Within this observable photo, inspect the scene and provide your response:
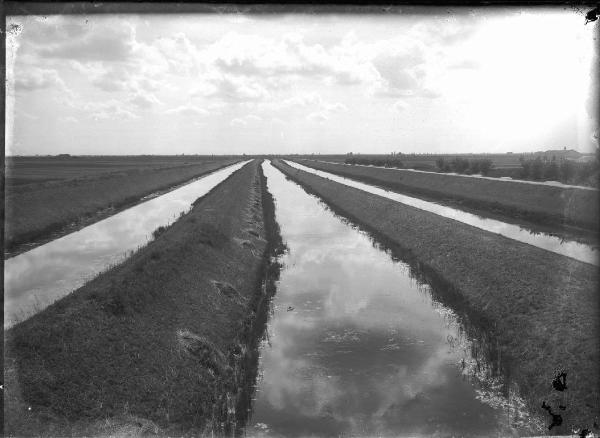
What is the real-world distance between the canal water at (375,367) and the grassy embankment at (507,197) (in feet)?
23.6

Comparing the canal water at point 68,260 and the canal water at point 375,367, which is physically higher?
the canal water at point 68,260

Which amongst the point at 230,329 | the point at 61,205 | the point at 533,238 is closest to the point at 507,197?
the point at 533,238

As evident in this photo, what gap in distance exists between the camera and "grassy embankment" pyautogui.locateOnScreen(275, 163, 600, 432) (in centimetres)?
773

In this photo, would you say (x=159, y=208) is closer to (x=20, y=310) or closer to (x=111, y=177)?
(x=111, y=177)

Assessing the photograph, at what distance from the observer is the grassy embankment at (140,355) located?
6281 millimetres

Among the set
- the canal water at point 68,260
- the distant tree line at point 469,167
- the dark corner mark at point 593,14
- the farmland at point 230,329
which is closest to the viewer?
the dark corner mark at point 593,14

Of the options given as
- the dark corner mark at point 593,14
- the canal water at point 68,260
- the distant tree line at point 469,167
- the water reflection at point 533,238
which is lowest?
the canal water at point 68,260

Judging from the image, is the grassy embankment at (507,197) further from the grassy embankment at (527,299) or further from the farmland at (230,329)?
the farmland at (230,329)

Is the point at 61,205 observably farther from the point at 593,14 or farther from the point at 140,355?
the point at 593,14

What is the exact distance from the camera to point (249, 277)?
1491cm

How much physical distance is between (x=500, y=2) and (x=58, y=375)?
7273 mm

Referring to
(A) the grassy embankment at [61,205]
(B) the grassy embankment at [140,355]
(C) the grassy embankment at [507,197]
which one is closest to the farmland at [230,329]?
(B) the grassy embankment at [140,355]

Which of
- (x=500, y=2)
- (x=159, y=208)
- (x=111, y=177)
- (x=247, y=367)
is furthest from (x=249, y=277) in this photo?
(x=111, y=177)

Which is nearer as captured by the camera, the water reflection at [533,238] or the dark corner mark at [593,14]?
the dark corner mark at [593,14]
